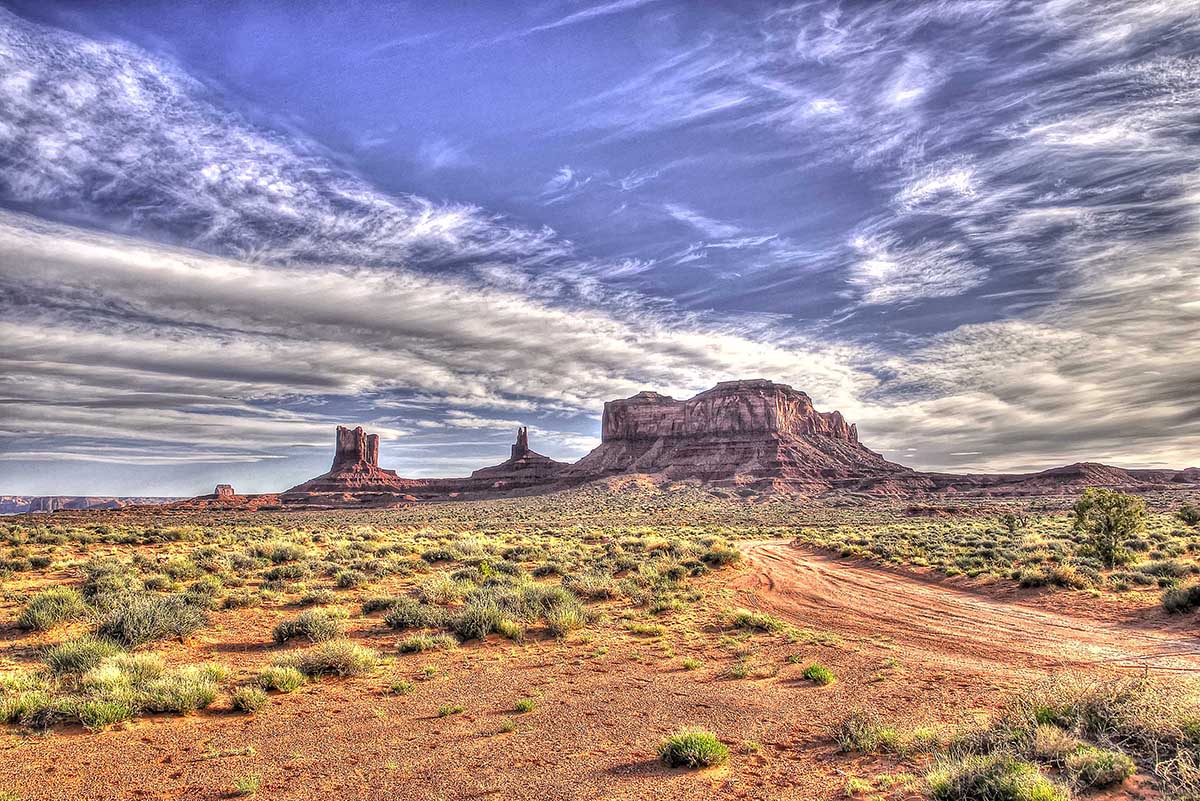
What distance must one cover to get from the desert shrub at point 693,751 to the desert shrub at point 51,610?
515 inches

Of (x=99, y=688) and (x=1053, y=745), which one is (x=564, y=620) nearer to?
(x=99, y=688)

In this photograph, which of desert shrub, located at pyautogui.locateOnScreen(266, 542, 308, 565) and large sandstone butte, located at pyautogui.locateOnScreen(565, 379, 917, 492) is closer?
desert shrub, located at pyautogui.locateOnScreen(266, 542, 308, 565)

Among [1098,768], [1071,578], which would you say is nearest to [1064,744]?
[1098,768]

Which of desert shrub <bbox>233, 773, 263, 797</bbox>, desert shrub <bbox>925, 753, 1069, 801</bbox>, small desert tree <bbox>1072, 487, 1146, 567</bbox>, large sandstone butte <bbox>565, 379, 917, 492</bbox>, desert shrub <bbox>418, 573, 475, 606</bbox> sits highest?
large sandstone butte <bbox>565, 379, 917, 492</bbox>

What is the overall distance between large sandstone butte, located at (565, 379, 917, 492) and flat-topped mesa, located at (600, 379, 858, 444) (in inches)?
9.0

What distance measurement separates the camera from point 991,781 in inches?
203

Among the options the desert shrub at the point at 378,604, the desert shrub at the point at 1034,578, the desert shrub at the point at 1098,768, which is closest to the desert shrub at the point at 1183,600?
the desert shrub at the point at 1034,578

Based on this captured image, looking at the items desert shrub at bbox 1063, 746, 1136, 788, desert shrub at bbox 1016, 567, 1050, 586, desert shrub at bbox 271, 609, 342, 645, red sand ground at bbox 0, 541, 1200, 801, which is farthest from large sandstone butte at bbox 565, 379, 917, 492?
desert shrub at bbox 1063, 746, 1136, 788

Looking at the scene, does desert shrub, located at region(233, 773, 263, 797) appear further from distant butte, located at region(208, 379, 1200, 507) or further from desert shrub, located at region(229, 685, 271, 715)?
distant butte, located at region(208, 379, 1200, 507)

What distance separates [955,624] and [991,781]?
1008 cm

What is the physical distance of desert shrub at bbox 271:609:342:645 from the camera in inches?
467

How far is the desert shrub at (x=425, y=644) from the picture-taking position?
11391 millimetres

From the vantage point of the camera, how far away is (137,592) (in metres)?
14.4

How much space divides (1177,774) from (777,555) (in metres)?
21.3
